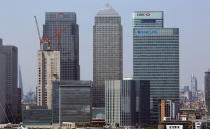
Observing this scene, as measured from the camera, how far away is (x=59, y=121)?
168750mm

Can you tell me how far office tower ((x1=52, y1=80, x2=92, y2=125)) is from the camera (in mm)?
168375

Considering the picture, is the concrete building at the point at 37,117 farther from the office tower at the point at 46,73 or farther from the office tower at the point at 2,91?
the office tower at the point at 46,73

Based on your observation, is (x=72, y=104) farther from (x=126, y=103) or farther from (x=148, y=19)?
(x=148, y=19)


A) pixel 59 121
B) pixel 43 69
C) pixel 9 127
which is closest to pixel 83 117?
pixel 59 121

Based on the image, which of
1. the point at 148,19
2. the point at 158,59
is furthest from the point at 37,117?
the point at 148,19

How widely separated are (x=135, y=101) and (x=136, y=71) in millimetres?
24303

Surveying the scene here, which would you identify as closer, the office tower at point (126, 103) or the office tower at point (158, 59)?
the office tower at point (126, 103)

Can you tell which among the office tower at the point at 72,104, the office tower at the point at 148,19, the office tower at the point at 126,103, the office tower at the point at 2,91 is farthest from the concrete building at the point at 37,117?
the office tower at the point at 148,19

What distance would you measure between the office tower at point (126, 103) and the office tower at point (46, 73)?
31285 mm

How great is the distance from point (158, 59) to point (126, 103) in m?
28.2

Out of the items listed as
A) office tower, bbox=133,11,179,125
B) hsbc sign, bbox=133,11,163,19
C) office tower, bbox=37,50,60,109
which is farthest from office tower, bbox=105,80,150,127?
hsbc sign, bbox=133,11,163,19

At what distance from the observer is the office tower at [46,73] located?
19375 cm

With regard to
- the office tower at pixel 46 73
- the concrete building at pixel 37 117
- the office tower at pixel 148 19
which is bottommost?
the concrete building at pixel 37 117

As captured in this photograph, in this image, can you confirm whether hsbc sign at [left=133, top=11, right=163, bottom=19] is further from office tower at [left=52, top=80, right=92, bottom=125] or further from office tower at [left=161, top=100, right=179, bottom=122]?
office tower at [left=52, top=80, right=92, bottom=125]
